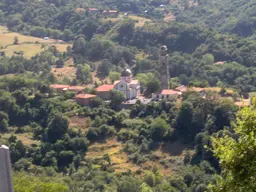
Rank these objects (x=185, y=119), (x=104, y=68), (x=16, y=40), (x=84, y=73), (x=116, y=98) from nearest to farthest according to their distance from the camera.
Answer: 1. (x=185, y=119)
2. (x=116, y=98)
3. (x=84, y=73)
4. (x=104, y=68)
5. (x=16, y=40)

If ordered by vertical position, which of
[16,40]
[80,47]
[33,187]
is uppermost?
[16,40]

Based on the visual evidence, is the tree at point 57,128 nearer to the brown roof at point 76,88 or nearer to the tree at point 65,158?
the tree at point 65,158

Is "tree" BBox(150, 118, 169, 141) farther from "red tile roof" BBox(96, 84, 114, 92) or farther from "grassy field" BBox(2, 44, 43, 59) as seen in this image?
"grassy field" BBox(2, 44, 43, 59)

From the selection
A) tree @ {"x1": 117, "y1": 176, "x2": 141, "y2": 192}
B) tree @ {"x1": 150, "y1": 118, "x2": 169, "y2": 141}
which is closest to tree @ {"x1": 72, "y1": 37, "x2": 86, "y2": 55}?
tree @ {"x1": 150, "y1": 118, "x2": 169, "y2": 141}

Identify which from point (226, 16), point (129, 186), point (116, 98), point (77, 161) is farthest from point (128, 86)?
point (226, 16)

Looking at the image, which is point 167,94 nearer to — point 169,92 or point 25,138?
point 169,92

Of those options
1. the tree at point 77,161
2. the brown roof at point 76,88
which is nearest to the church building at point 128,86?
the brown roof at point 76,88

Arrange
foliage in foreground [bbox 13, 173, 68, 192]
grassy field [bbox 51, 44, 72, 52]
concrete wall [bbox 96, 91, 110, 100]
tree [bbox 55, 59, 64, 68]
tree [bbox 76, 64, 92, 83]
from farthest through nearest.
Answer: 1. grassy field [bbox 51, 44, 72, 52]
2. tree [bbox 55, 59, 64, 68]
3. tree [bbox 76, 64, 92, 83]
4. concrete wall [bbox 96, 91, 110, 100]
5. foliage in foreground [bbox 13, 173, 68, 192]
